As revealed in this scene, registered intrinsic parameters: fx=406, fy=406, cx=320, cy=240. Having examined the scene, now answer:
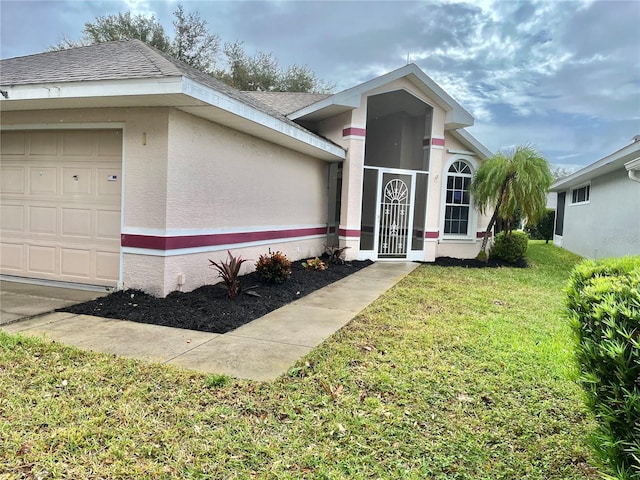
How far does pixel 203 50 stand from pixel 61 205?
20.7m

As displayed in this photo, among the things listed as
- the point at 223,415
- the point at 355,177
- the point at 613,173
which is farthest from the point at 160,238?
the point at 613,173

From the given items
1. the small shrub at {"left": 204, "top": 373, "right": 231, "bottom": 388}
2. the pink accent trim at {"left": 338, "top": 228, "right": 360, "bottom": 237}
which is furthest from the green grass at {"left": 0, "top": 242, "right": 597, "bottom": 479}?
the pink accent trim at {"left": 338, "top": 228, "right": 360, "bottom": 237}

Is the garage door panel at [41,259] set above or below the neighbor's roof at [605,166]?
below

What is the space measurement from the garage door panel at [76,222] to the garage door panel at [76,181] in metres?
0.30

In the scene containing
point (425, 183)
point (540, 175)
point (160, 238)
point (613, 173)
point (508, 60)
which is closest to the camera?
point (160, 238)

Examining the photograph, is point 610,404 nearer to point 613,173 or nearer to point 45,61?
point 45,61

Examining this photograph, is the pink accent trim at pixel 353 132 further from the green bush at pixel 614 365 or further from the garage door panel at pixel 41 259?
the green bush at pixel 614 365

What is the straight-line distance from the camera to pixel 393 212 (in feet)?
39.4

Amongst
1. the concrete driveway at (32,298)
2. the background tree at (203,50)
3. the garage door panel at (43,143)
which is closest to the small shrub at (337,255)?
the concrete driveway at (32,298)

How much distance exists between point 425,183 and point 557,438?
10.0 meters

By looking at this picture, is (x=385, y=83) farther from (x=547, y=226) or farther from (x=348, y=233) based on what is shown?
(x=547, y=226)

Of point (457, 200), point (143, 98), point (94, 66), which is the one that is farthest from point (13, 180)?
point (457, 200)

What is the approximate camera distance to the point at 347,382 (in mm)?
3637

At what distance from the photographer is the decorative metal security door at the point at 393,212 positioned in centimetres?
1195
